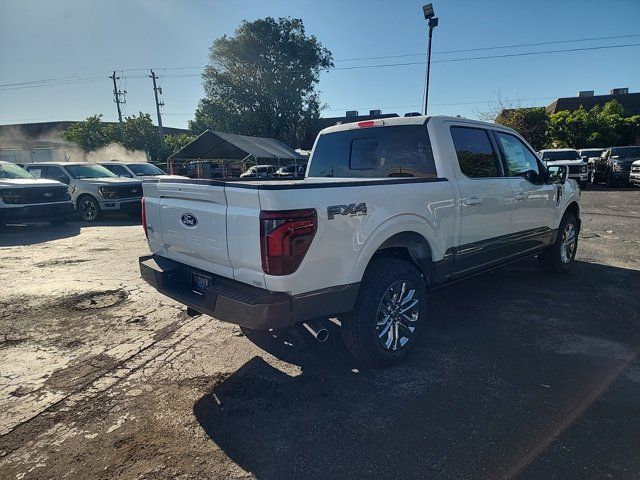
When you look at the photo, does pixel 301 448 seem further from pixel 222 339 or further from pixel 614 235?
pixel 614 235

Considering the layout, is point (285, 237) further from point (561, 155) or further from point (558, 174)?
point (561, 155)

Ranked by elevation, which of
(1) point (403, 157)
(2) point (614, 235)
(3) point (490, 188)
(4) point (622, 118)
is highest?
(4) point (622, 118)

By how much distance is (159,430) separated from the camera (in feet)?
8.62

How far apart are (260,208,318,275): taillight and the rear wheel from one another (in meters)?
11.6

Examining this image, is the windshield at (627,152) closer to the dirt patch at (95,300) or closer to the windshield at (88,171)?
the windshield at (88,171)

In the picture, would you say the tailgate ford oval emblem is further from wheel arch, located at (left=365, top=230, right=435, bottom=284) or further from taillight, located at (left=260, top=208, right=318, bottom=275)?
wheel arch, located at (left=365, top=230, right=435, bottom=284)

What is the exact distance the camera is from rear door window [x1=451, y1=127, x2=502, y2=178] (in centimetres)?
399

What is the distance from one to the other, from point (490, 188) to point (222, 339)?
3119 mm

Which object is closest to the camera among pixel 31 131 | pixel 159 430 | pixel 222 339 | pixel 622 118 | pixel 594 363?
pixel 159 430

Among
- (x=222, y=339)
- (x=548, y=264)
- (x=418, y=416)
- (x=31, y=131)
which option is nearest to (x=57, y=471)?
(x=222, y=339)

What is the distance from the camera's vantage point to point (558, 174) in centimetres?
549

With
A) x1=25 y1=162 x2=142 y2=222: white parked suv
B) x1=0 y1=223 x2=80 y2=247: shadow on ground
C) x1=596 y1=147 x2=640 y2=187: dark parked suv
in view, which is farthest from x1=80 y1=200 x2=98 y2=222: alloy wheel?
x1=596 y1=147 x2=640 y2=187: dark parked suv

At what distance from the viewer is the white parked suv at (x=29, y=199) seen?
9977 mm

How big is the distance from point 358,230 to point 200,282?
1.34 m
